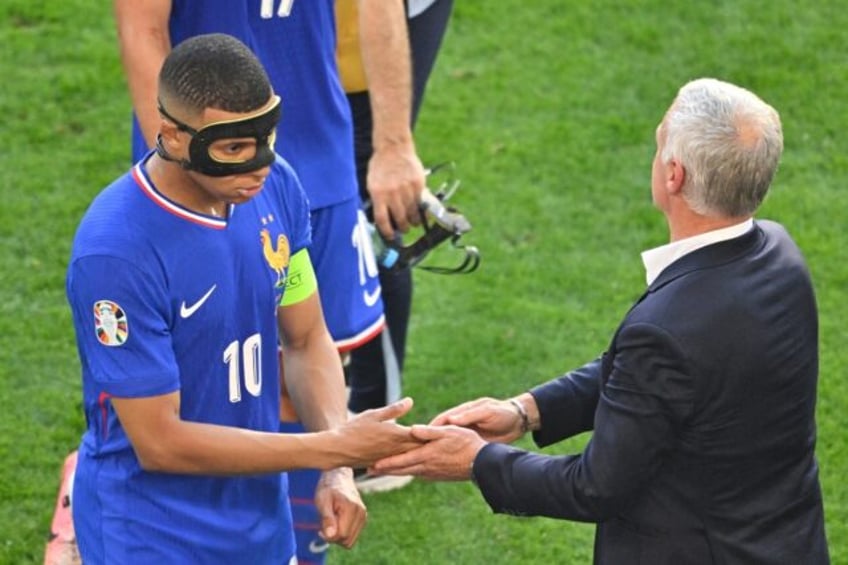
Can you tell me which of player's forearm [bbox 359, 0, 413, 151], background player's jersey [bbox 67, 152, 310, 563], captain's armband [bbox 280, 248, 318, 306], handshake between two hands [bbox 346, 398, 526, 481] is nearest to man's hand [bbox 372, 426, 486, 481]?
handshake between two hands [bbox 346, 398, 526, 481]

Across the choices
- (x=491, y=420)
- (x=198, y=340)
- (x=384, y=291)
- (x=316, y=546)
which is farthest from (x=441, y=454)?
(x=384, y=291)

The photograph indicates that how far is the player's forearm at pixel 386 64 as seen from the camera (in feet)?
17.4

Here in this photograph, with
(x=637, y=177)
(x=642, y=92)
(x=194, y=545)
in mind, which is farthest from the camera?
(x=642, y=92)

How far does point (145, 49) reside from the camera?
14.8 feet

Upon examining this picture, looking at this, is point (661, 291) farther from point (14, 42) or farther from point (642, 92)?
point (14, 42)

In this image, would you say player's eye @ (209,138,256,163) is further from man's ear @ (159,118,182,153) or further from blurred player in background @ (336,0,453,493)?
blurred player in background @ (336,0,453,493)

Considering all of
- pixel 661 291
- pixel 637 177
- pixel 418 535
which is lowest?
pixel 418 535

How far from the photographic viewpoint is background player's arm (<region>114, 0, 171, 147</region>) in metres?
4.51

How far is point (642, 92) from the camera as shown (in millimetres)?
8930

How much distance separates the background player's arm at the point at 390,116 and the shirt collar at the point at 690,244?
1684 millimetres

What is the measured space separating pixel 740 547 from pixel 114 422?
4.83 ft

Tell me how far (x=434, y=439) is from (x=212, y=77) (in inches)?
42.6

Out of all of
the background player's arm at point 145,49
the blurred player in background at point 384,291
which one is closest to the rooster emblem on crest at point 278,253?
the background player's arm at point 145,49

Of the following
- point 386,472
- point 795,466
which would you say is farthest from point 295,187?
point 795,466
